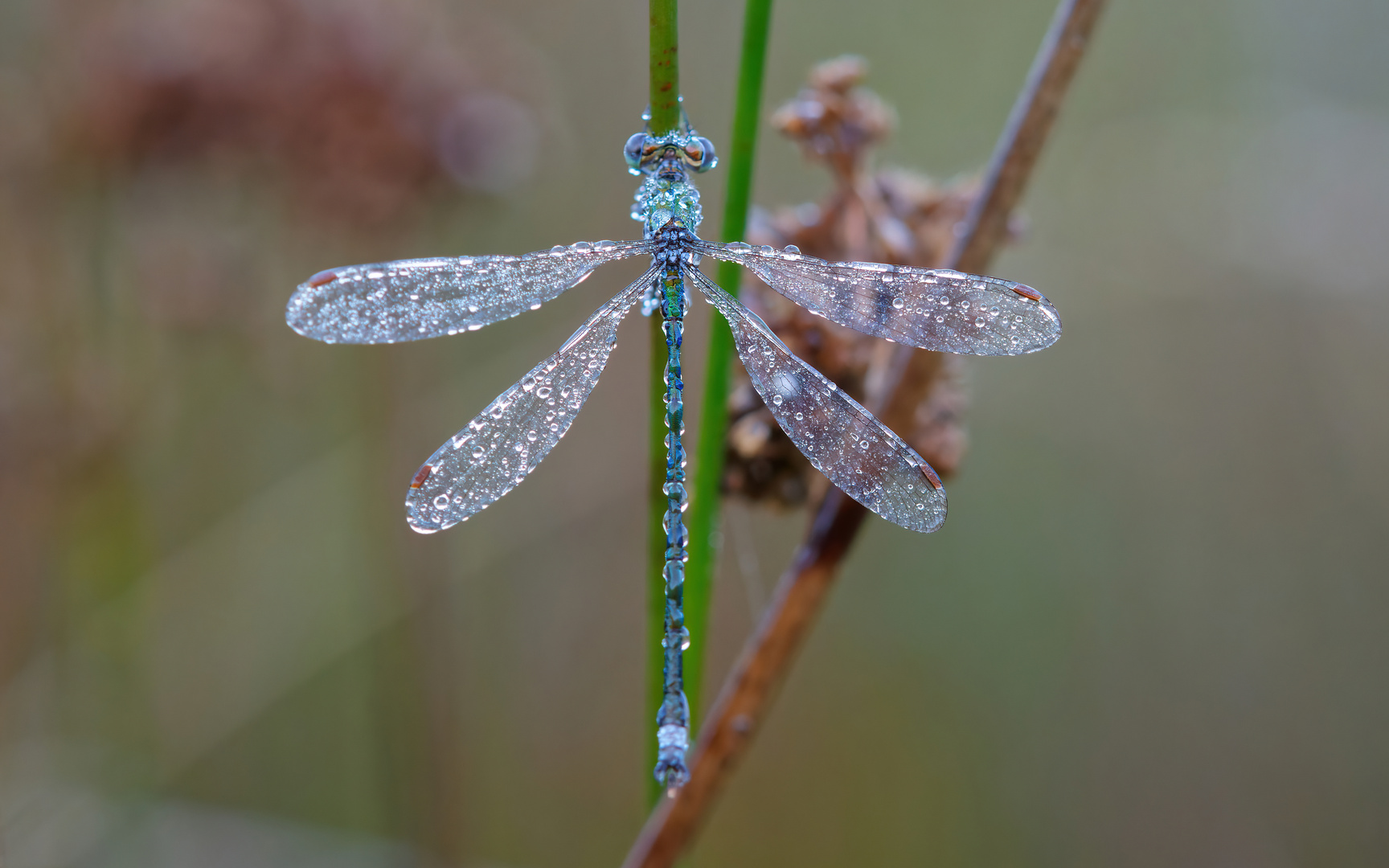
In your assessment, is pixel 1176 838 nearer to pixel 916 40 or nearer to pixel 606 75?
pixel 916 40

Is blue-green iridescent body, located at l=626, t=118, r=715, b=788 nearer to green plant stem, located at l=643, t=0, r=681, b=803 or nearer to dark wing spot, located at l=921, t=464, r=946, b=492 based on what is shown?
green plant stem, located at l=643, t=0, r=681, b=803

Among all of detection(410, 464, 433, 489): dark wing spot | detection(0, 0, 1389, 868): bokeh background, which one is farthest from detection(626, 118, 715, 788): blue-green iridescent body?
detection(0, 0, 1389, 868): bokeh background

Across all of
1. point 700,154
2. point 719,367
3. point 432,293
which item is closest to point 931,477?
point 719,367

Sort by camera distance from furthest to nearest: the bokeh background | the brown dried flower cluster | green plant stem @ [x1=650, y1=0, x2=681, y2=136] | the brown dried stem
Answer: the bokeh background
the brown dried flower cluster
the brown dried stem
green plant stem @ [x1=650, y1=0, x2=681, y2=136]

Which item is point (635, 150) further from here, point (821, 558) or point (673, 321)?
point (821, 558)

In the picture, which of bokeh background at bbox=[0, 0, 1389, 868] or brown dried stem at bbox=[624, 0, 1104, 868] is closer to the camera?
brown dried stem at bbox=[624, 0, 1104, 868]

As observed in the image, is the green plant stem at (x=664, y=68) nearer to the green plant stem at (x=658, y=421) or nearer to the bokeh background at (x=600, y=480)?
the green plant stem at (x=658, y=421)

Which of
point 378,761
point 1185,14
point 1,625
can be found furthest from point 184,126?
point 1185,14
